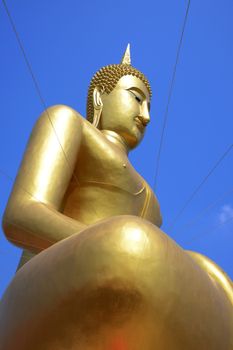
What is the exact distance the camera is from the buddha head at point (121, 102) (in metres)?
4.14

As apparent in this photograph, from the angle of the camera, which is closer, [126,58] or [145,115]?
[145,115]

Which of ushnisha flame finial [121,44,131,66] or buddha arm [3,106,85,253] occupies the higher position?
ushnisha flame finial [121,44,131,66]

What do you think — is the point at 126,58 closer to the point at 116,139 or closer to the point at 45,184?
the point at 116,139

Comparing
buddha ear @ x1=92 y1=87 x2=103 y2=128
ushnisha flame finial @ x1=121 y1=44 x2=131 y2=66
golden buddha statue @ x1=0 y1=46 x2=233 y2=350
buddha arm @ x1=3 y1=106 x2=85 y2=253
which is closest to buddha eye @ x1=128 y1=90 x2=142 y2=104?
buddha ear @ x1=92 y1=87 x2=103 y2=128

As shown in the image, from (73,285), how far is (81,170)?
174 cm

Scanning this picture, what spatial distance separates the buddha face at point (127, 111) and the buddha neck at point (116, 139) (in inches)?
1.0

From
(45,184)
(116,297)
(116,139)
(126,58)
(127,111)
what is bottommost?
(116,297)

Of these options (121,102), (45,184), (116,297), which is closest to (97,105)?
(121,102)

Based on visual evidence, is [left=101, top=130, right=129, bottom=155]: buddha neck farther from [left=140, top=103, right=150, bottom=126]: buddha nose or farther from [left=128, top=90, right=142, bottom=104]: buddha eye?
[left=128, top=90, right=142, bottom=104]: buddha eye

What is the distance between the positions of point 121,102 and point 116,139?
1.00 feet

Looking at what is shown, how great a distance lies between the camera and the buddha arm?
2.71 m

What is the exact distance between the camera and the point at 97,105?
4.35m

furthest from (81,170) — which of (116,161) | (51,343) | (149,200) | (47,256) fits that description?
(51,343)

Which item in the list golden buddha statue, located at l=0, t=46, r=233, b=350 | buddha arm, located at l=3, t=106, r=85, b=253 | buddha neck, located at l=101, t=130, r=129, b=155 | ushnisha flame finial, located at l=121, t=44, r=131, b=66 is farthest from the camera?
ushnisha flame finial, located at l=121, t=44, r=131, b=66
